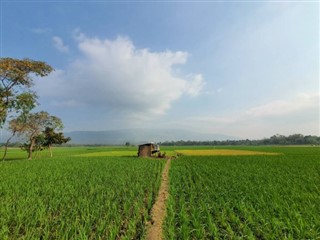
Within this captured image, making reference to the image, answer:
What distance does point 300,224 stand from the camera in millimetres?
7535

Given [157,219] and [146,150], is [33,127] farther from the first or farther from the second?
[157,219]

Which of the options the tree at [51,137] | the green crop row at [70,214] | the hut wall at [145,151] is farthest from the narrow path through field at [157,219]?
the tree at [51,137]

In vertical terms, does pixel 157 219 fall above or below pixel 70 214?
below

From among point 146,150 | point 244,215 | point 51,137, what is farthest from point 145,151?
point 244,215

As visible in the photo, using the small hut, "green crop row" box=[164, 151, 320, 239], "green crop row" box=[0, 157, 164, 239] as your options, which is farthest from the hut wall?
"green crop row" box=[164, 151, 320, 239]

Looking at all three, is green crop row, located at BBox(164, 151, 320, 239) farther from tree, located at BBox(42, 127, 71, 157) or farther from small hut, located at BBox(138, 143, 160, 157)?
tree, located at BBox(42, 127, 71, 157)

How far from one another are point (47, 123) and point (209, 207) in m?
38.7

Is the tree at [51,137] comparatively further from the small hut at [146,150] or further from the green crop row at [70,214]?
the green crop row at [70,214]

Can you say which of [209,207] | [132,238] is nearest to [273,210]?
Answer: [209,207]

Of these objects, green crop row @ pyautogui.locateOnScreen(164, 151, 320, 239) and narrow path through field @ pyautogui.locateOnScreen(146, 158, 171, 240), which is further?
narrow path through field @ pyautogui.locateOnScreen(146, 158, 171, 240)

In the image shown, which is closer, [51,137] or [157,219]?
A: [157,219]

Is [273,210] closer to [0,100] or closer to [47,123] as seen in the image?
[0,100]

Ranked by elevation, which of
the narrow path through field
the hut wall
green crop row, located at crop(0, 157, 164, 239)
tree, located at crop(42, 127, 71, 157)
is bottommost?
the narrow path through field

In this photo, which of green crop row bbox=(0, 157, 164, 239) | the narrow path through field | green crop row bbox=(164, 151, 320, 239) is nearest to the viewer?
green crop row bbox=(0, 157, 164, 239)
